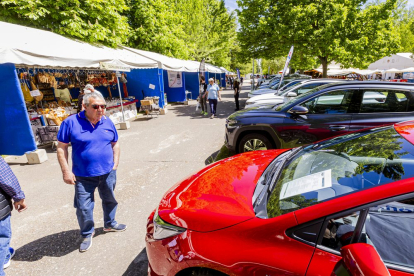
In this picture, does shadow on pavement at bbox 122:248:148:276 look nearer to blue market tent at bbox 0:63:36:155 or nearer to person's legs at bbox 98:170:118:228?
person's legs at bbox 98:170:118:228

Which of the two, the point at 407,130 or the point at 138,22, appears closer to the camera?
the point at 407,130

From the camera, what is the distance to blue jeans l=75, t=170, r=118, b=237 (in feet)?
8.80

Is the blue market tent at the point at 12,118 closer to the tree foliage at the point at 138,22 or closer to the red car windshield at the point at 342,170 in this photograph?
the tree foliage at the point at 138,22

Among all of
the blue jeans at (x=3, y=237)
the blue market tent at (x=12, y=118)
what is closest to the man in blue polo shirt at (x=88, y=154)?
the blue jeans at (x=3, y=237)

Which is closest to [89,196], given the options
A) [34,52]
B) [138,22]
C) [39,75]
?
[34,52]

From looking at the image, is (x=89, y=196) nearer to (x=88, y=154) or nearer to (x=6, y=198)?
(x=88, y=154)

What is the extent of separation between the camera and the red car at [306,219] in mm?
1229

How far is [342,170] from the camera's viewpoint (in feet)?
5.18

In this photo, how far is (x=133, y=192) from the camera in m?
4.19

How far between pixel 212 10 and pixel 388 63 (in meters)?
30.6

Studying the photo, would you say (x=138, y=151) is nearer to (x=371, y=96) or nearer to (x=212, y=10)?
(x=371, y=96)

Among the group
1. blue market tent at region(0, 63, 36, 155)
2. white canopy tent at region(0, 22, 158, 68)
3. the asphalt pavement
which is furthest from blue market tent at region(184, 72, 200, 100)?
blue market tent at region(0, 63, 36, 155)

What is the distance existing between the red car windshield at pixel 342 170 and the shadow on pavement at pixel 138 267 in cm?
176

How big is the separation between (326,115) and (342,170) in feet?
9.60
